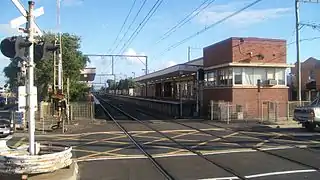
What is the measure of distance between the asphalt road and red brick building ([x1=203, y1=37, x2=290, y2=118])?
1128cm

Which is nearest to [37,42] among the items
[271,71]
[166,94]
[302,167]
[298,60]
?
[302,167]

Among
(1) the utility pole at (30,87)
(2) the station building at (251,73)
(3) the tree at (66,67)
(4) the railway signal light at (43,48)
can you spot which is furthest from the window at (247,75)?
(1) the utility pole at (30,87)

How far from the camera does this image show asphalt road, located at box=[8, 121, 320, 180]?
1177cm

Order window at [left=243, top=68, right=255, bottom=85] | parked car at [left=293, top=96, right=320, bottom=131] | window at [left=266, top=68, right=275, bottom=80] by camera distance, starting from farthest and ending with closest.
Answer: window at [left=266, top=68, right=275, bottom=80] < window at [left=243, top=68, right=255, bottom=85] < parked car at [left=293, top=96, right=320, bottom=131]

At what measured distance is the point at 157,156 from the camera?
15.0 metres

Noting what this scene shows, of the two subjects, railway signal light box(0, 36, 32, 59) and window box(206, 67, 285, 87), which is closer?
railway signal light box(0, 36, 32, 59)

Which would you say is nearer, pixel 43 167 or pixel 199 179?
pixel 43 167

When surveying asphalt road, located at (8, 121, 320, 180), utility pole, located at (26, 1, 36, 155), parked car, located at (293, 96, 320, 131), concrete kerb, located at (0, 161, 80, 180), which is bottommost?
asphalt road, located at (8, 121, 320, 180)

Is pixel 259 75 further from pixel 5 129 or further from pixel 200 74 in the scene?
pixel 5 129

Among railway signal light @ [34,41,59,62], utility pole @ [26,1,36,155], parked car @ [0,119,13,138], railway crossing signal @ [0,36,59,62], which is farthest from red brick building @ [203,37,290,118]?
railway crossing signal @ [0,36,59,62]

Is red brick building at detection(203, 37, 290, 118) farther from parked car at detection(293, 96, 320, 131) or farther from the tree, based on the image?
the tree

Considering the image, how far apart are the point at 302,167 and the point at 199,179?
3.49 meters

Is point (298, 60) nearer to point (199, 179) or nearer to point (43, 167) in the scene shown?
point (199, 179)

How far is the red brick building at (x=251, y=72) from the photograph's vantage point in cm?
3369
